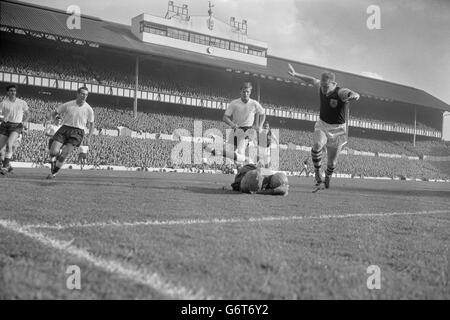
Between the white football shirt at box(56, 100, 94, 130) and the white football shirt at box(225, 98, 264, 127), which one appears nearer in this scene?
the white football shirt at box(56, 100, 94, 130)

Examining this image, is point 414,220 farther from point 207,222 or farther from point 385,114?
point 385,114

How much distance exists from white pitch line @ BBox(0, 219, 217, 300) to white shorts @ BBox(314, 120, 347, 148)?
8.16 m

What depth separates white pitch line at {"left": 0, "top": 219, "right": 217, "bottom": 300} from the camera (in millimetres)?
2373

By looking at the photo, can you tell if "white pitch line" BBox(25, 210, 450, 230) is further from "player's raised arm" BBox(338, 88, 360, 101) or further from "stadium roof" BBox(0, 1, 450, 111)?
"stadium roof" BBox(0, 1, 450, 111)

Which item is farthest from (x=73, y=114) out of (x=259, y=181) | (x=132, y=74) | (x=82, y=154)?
(x=132, y=74)

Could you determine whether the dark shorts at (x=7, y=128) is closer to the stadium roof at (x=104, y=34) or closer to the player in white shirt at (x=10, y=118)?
the player in white shirt at (x=10, y=118)

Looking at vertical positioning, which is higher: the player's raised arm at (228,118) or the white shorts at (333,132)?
the player's raised arm at (228,118)

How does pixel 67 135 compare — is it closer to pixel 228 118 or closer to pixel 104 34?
pixel 228 118

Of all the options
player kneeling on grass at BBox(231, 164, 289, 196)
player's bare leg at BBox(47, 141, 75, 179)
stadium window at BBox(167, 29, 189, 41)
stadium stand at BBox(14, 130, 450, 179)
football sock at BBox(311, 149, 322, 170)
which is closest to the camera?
player kneeling on grass at BBox(231, 164, 289, 196)

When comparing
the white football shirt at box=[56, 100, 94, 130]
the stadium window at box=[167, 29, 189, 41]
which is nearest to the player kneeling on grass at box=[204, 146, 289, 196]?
the white football shirt at box=[56, 100, 94, 130]

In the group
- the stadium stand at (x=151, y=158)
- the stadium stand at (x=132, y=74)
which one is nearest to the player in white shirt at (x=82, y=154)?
the stadium stand at (x=151, y=158)

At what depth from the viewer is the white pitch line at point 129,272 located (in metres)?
2.37
